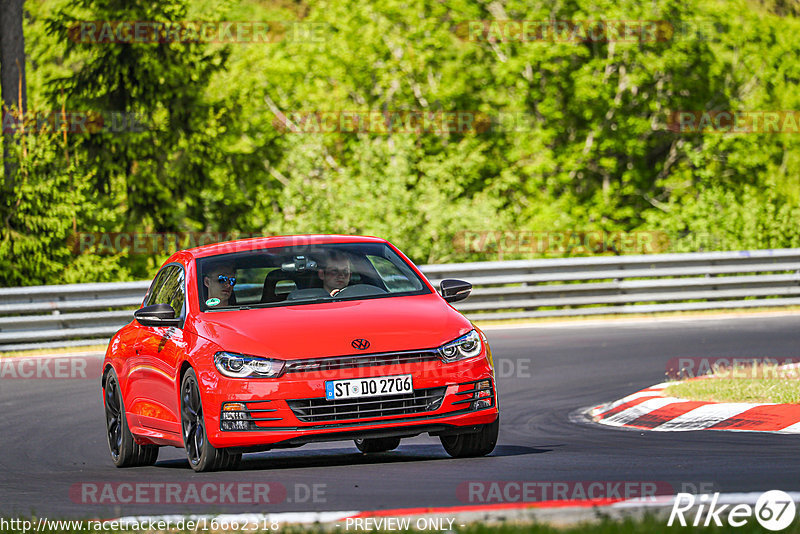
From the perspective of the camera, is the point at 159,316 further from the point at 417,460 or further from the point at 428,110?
the point at 428,110

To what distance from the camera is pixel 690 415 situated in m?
10.7

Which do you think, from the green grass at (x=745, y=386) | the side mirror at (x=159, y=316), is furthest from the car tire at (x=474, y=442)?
the green grass at (x=745, y=386)

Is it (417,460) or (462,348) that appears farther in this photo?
(417,460)

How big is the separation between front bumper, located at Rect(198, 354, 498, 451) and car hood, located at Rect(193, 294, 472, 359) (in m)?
0.15

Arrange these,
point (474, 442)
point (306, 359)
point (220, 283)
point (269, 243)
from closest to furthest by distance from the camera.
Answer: point (306, 359) → point (474, 442) → point (220, 283) → point (269, 243)

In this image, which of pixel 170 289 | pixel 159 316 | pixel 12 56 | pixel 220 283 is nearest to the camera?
pixel 159 316

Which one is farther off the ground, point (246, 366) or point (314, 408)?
point (246, 366)

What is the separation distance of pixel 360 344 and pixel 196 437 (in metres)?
1.32

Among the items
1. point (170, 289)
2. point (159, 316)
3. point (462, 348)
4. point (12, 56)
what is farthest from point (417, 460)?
point (12, 56)

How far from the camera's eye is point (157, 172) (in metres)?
33.2

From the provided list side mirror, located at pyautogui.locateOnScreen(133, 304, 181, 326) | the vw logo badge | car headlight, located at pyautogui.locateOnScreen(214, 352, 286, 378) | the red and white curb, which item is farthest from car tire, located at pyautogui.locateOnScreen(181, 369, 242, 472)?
the red and white curb

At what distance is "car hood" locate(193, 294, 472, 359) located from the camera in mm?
8078

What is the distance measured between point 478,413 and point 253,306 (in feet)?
5.61

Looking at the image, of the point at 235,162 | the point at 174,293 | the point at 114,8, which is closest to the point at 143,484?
the point at 174,293
